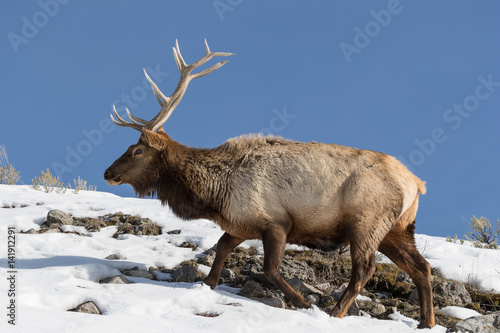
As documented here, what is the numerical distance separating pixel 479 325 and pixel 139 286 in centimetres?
400

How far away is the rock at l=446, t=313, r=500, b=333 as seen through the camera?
5246 mm

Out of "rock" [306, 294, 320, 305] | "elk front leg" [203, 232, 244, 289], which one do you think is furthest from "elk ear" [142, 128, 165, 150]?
"rock" [306, 294, 320, 305]

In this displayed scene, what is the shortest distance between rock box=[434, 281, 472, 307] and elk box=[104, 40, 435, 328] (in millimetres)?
1029

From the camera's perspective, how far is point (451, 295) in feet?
22.7

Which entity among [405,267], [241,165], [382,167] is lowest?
[405,267]

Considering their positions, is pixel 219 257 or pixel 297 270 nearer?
pixel 219 257

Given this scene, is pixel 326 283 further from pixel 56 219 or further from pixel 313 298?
pixel 56 219

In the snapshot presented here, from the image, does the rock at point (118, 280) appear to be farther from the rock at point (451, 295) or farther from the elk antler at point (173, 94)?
the rock at point (451, 295)

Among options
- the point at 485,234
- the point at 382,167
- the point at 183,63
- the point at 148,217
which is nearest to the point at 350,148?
the point at 382,167

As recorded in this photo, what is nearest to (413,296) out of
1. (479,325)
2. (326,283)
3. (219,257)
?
(326,283)

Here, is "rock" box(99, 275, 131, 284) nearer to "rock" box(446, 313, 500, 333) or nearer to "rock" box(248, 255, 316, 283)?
"rock" box(248, 255, 316, 283)

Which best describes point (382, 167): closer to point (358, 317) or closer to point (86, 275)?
point (358, 317)

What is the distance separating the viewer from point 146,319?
4324mm

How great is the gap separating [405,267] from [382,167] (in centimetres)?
139
